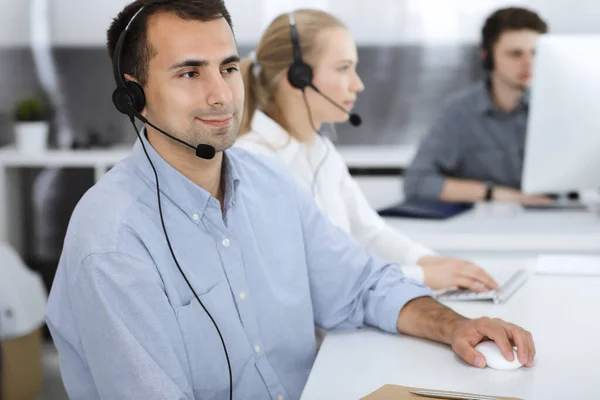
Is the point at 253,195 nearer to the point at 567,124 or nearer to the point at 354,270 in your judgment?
the point at 354,270

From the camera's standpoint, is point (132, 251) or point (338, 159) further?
point (338, 159)

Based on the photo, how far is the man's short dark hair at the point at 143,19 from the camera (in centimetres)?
129

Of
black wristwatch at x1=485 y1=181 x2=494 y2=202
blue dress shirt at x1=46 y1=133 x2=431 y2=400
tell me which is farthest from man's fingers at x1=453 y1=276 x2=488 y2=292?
black wristwatch at x1=485 y1=181 x2=494 y2=202

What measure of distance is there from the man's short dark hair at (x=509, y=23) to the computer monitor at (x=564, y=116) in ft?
2.78

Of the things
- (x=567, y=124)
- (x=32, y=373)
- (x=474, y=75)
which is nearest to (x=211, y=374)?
(x=567, y=124)

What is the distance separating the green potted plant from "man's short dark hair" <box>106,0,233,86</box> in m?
2.71

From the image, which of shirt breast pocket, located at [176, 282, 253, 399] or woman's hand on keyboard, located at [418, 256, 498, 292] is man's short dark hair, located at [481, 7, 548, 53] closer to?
woman's hand on keyboard, located at [418, 256, 498, 292]

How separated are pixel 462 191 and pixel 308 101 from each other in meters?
0.86

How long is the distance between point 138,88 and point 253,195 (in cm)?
28

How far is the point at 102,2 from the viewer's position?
4020 millimetres

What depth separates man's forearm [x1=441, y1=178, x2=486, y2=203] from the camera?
2643 millimetres

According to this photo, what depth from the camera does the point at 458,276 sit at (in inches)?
64.2

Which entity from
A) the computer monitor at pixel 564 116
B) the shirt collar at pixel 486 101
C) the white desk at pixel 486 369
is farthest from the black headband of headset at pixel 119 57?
the shirt collar at pixel 486 101

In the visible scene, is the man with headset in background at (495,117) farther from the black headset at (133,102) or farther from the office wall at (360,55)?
the black headset at (133,102)
